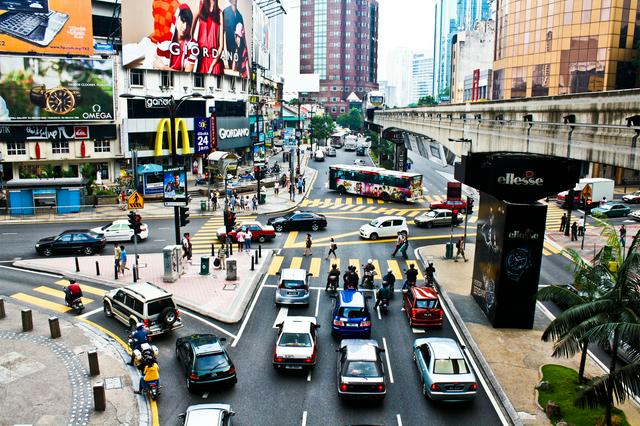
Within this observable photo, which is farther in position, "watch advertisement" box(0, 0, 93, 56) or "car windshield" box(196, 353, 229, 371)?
"watch advertisement" box(0, 0, 93, 56)

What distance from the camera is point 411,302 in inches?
929

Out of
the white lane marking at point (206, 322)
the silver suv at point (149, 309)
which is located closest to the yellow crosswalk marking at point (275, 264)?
the white lane marking at point (206, 322)

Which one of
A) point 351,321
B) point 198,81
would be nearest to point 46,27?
point 198,81

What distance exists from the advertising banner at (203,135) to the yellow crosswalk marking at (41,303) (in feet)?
129

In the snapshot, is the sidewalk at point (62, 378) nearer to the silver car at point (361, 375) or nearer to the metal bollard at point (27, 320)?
the metal bollard at point (27, 320)

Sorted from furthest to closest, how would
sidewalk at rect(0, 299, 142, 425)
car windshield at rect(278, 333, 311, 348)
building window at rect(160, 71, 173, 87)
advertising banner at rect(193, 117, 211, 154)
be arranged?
advertising banner at rect(193, 117, 211, 154), building window at rect(160, 71, 173, 87), car windshield at rect(278, 333, 311, 348), sidewalk at rect(0, 299, 142, 425)

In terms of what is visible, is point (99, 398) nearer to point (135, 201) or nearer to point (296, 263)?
point (135, 201)

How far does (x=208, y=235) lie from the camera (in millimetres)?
39438


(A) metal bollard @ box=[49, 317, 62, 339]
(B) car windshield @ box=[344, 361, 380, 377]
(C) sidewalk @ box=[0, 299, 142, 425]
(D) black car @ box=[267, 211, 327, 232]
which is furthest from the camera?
(D) black car @ box=[267, 211, 327, 232]

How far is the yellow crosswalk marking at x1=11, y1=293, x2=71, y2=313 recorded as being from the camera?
24.0 metres

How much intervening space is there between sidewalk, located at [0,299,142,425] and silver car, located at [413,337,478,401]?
8.38 meters

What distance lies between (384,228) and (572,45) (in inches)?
1603

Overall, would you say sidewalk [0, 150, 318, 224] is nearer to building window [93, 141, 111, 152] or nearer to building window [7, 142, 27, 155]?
building window [7, 142, 27, 155]

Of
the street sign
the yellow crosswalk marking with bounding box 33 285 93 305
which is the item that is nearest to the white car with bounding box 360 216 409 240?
the street sign
